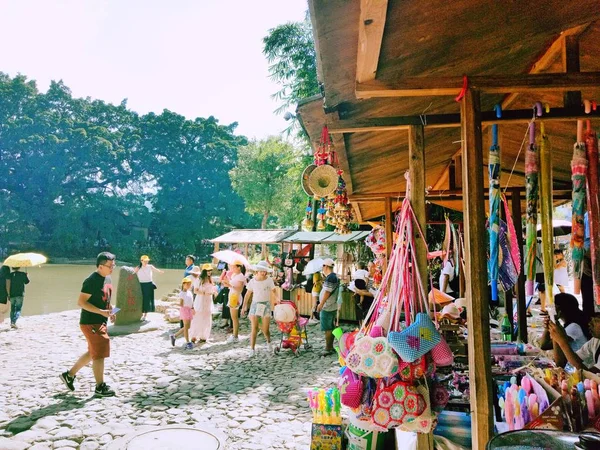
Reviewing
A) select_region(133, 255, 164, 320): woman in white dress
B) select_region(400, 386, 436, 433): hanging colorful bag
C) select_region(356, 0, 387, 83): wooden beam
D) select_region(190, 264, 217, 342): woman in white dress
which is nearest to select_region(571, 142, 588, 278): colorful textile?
select_region(400, 386, 436, 433): hanging colorful bag

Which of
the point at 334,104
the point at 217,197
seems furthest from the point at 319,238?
the point at 217,197

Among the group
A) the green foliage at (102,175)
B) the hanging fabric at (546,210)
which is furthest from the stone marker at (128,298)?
the green foliage at (102,175)

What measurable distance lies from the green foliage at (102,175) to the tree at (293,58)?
29.6 meters

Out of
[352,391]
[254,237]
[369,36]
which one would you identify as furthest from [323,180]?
[254,237]

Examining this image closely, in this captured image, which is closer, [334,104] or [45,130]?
[334,104]

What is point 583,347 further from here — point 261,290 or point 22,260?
point 22,260

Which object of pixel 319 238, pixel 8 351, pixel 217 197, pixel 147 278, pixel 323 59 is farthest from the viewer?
pixel 217 197

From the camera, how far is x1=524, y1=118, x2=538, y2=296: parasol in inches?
93.7

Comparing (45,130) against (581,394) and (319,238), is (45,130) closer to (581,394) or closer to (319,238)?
(319,238)

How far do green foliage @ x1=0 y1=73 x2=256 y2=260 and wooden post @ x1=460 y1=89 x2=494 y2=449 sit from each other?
4310cm

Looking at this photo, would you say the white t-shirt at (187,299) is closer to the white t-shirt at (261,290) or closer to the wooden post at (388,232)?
the white t-shirt at (261,290)

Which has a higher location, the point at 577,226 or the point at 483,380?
the point at 577,226

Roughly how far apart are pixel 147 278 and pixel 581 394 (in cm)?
1045

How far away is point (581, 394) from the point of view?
206cm
